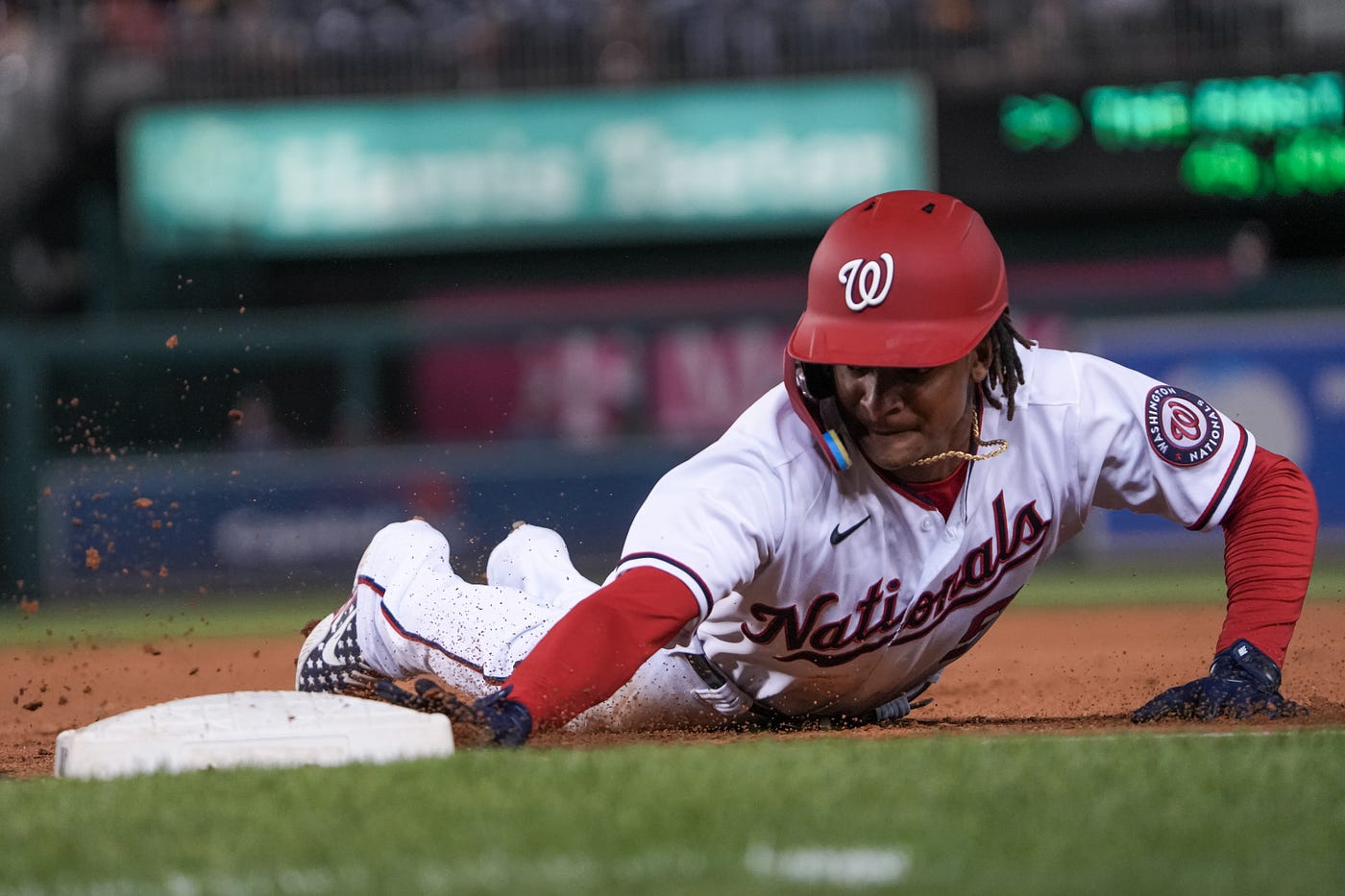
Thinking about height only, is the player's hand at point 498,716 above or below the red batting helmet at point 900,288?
below

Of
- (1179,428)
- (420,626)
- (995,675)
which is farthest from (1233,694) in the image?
(995,675)

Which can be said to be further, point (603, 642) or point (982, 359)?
point (982, 359)

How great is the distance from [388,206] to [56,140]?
2.80 m

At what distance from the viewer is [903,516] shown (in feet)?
12.7

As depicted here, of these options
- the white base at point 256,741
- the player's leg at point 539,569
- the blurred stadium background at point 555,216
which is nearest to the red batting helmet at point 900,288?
the white base at point 256,741

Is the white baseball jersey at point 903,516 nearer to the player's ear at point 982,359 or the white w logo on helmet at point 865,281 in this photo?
the player's ear at point 982,359

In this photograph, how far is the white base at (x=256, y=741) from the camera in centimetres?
344

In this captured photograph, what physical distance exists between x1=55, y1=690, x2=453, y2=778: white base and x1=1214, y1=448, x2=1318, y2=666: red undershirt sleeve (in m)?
1.89

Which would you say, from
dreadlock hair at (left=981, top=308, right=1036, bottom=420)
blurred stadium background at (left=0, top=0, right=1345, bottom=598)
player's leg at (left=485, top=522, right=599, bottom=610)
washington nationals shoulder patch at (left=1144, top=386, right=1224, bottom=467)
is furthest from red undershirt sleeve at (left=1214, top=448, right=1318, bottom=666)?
blurred stadium background at (left=0, top=0, right=1345, bottom=598)

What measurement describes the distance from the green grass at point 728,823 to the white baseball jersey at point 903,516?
1.61 feet

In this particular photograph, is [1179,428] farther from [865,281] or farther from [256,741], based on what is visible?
[256,741]

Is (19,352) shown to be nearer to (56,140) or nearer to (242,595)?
(242,595)

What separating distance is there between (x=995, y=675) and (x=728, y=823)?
13.3ft

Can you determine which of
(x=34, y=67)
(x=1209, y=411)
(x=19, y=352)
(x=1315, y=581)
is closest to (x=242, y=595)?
(x=19, y=352)
